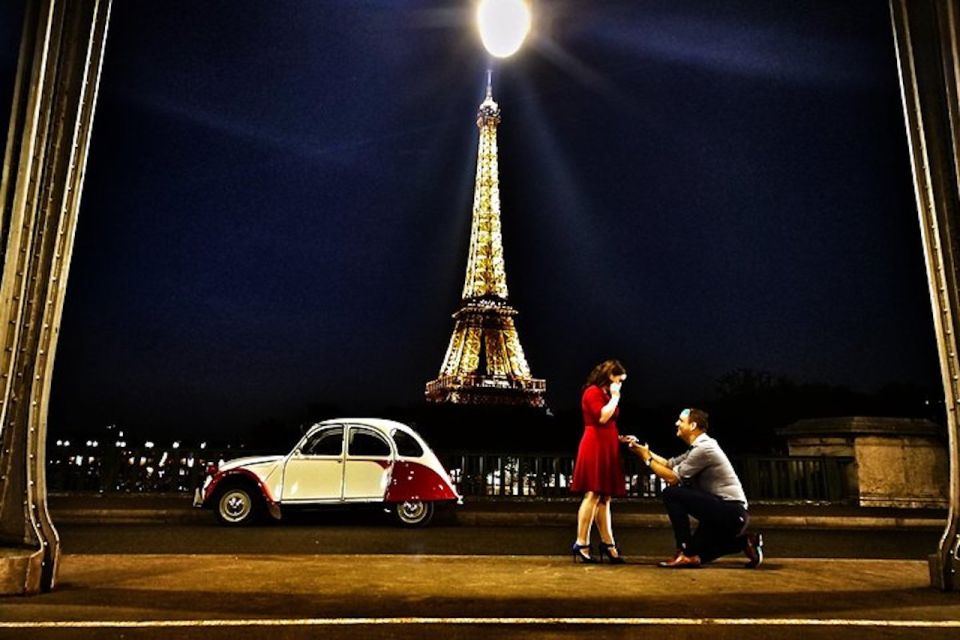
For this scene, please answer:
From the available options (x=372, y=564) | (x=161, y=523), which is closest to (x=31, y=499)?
(x=372, y=564)

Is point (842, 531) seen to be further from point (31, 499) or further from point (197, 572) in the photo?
point (31, 499)

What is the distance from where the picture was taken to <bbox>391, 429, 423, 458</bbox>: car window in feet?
34.9

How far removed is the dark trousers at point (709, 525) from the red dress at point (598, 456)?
0.51 m

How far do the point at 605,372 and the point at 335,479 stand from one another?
17.4 ft

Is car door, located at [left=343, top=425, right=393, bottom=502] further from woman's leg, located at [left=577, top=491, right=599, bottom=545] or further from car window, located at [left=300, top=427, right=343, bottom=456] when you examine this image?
woman's leg, located at [left=577, top=491, right=599, bottom=545]

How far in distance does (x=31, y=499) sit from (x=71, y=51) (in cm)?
277

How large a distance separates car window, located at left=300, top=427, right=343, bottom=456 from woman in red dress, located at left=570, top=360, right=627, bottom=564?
16.5ft

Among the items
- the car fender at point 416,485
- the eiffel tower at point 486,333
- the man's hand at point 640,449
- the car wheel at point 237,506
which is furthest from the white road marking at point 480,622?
the eiffel tower at point 486,333

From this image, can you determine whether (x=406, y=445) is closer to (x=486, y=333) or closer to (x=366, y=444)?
(x=366, y=444)

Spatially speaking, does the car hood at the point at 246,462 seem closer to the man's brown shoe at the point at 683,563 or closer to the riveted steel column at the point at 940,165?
the man's brown shoe at the point at 683,563

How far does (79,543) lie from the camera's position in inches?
306

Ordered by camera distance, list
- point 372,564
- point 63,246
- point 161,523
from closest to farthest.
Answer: point 63,246, point 372,564, point 161,523

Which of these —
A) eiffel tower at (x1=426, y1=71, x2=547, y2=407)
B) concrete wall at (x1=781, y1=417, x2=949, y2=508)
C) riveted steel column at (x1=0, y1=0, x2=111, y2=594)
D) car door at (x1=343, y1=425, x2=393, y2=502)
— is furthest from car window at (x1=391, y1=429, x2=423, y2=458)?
eiffel tower at (x1=426, y1=71, x2=547, y2=407)

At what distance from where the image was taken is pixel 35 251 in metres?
4.61
